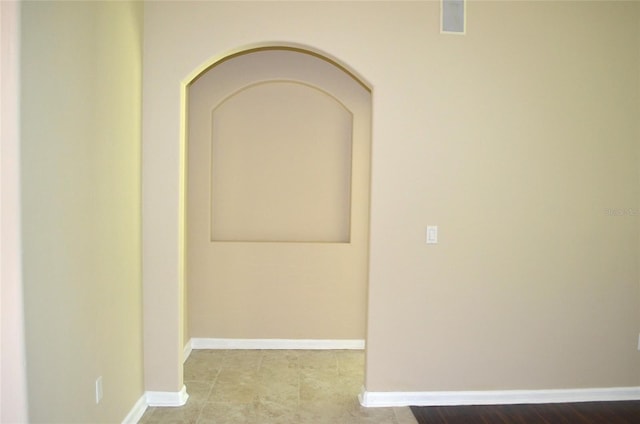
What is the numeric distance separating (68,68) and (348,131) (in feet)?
8.51

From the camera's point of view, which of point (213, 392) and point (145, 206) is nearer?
point (145, 206)

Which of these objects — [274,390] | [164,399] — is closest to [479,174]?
[274,390]

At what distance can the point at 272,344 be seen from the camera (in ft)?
13.2

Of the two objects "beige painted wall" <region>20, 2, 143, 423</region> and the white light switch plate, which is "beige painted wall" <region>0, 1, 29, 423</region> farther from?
the white light switch plate

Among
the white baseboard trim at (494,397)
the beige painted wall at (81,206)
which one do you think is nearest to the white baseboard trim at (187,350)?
the beige painted wall at (81,206)

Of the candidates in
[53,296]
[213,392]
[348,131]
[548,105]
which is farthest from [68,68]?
[548,105]

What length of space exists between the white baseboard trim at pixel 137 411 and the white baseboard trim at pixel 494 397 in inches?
56.5

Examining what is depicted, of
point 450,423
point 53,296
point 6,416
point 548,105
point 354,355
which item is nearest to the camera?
point 6,416

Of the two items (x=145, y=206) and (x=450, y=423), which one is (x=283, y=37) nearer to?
(x=145, y=206)

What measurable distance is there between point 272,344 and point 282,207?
1272 millimetres

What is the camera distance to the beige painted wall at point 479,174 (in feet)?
9.24

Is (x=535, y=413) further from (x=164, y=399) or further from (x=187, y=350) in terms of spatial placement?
(x=187, y=350)

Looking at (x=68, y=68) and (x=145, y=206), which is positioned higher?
(x=68, y=68)

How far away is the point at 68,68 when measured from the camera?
1893mm
